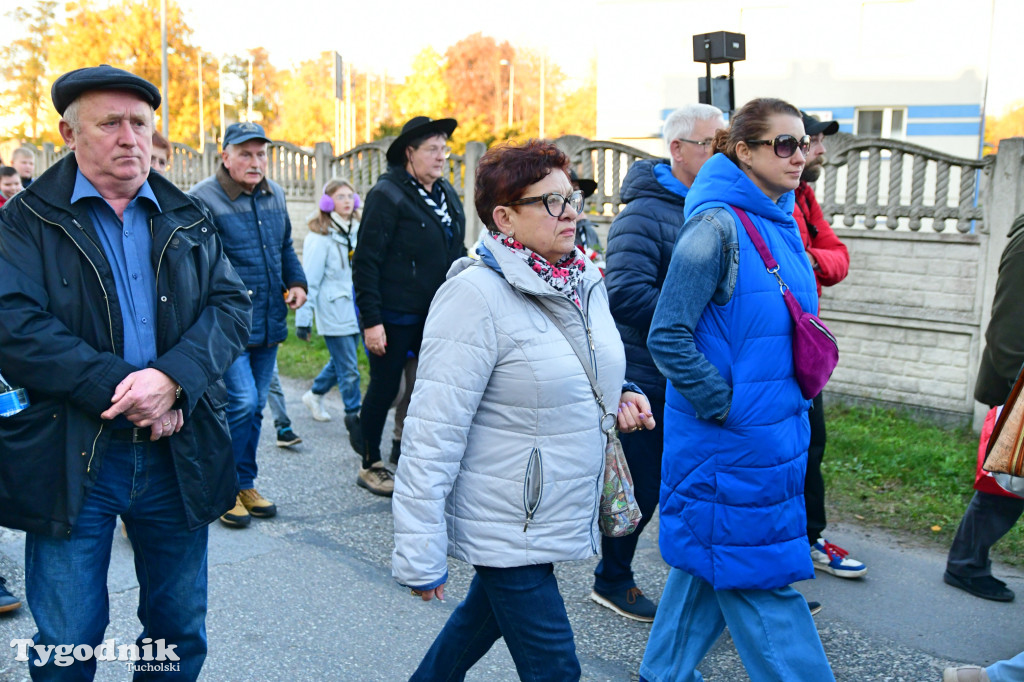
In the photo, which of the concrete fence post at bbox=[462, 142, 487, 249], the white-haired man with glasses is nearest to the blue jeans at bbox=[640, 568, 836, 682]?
the white-haired man with glasses

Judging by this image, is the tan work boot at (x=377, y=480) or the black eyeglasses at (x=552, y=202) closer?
the black eyeglasses at (x=552, y=202)

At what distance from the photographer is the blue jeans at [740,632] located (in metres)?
2.70

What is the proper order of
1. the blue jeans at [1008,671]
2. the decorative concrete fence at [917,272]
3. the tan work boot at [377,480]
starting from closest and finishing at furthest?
the blue jeans at [1008,671]
the tan work boot at [377,480]
the decorative concrete fence at [917,272]

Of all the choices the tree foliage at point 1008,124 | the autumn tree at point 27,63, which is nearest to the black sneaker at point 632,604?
the autumn tree at point 27,63

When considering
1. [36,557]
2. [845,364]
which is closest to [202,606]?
[36,557]

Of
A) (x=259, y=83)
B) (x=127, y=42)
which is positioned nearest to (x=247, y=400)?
(x=127, y=42)

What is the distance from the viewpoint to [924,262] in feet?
23.8

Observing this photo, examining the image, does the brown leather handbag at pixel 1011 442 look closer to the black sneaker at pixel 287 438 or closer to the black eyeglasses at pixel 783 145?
the black eyeglasses at pixel 783 145

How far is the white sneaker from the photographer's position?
754 cm

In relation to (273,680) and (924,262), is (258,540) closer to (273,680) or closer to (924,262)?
(273,680)

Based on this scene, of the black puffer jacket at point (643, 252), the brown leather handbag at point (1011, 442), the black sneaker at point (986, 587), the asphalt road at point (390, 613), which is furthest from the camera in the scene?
the black sneaker at point (986, 587)

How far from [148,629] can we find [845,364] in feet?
20.9

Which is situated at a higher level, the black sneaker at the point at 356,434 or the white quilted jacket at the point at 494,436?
the white quilted jacket at the point at 494,436

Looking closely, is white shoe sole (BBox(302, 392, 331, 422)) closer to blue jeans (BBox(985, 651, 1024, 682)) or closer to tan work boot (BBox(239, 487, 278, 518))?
tan work boot (BBox(239, 487, 278, 518))
